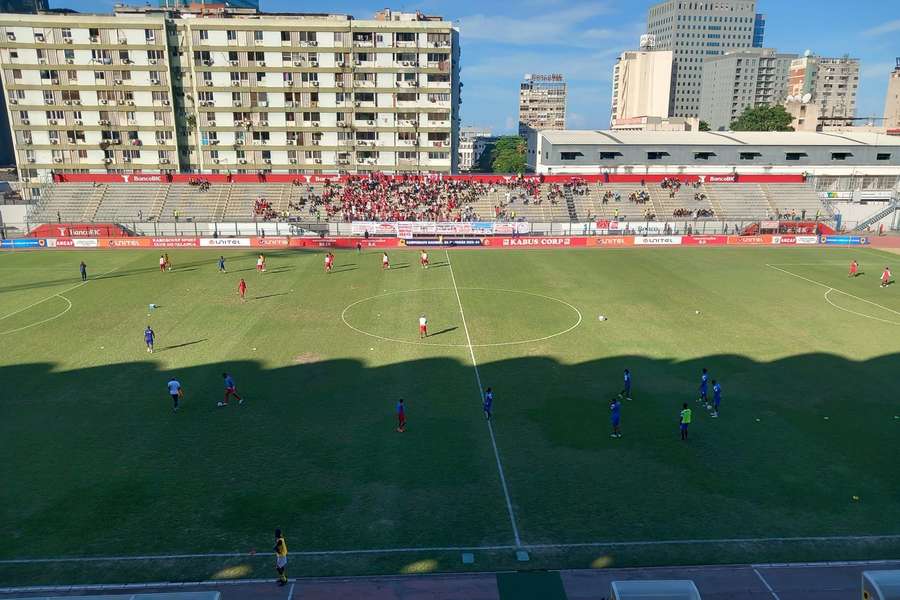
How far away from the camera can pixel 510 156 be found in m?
152

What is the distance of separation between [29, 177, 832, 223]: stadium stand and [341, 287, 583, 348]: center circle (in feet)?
102

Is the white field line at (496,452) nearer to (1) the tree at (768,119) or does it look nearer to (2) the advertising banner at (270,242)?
(2) the advertising banner at (270,242)

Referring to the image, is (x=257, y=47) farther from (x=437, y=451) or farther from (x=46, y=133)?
(x=437, y=451)

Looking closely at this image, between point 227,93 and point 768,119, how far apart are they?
107320mm

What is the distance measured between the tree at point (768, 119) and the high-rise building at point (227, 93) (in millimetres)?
75341

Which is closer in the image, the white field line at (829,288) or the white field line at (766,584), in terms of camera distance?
the white field line at (766,584)

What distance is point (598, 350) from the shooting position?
29656 millimetres

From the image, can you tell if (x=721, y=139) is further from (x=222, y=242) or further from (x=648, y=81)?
(x=648, y=81)

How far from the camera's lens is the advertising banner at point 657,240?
62844mm

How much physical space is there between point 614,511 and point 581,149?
242 ft

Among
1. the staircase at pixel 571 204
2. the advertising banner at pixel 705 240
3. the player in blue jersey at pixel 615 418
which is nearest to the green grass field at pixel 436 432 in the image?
the player in blue jersey at pixel 615 418

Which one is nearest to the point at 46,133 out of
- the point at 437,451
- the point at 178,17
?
the point at 178,17

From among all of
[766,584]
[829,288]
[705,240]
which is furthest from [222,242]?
[766,584]

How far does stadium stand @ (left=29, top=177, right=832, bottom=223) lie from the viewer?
70438 millimetres
